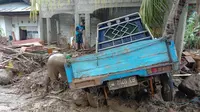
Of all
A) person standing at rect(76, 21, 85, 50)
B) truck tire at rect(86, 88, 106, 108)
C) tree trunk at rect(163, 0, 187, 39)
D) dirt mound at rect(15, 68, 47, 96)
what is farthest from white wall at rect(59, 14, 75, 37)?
tree trunk at rect(163, 0, 187, 39)

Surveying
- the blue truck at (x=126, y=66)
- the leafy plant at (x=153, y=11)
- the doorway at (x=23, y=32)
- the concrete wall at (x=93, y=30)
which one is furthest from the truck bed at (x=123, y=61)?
the doorway at (x=23, y=32)

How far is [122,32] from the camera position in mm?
6305

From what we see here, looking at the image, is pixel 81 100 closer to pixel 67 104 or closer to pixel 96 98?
pixel 67 104

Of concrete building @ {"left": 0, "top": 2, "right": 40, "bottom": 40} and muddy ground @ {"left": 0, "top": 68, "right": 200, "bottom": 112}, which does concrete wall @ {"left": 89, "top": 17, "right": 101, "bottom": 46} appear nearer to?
concrete building @ {"left": 0, "top": 2, "right": 40, "bottom": 40}

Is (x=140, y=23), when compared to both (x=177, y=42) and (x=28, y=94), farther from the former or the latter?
(x=28, y=94)

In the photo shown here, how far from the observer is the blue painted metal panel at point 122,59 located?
4.47 meters

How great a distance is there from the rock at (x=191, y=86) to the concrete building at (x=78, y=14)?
5436 mm

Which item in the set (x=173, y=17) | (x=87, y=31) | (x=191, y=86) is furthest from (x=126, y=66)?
(x=87, y=31)

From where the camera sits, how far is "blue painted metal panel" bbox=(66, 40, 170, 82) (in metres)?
4.47

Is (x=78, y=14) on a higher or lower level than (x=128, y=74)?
higher

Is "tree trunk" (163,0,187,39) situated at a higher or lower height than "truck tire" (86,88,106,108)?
higher

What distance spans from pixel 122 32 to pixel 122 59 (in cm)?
187

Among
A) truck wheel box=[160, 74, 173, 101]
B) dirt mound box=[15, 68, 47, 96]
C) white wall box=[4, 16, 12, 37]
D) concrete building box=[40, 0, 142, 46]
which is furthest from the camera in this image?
white wall box=[4, 16, 12, 37]

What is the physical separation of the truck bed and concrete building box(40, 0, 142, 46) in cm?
→ 641
